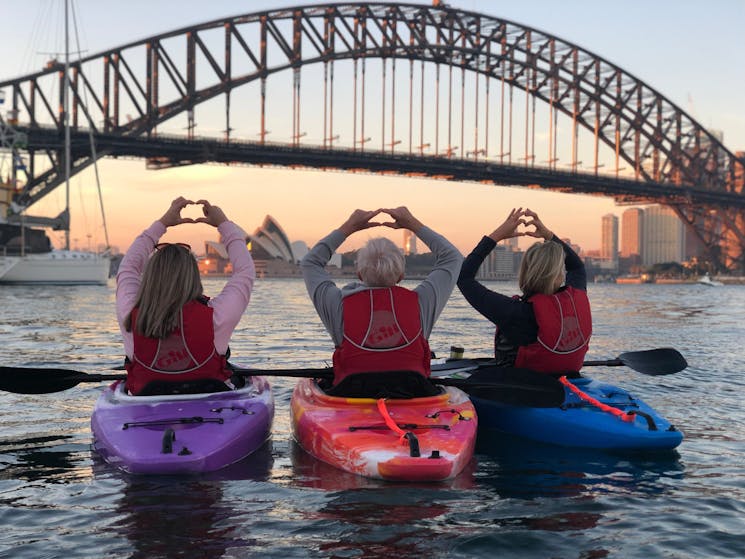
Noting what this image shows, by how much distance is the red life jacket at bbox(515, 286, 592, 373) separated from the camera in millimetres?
5289

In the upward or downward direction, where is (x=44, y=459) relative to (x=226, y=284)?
downward

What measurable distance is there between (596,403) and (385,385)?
4.75 feet

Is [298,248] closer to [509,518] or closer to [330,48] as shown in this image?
[330,48]

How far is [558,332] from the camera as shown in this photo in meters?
5.34

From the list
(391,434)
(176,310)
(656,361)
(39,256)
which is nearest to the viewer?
(391,434)

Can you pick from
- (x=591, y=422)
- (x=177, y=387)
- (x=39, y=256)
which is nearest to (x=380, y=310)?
(x=177, y=387)

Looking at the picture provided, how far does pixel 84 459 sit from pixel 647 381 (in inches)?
253

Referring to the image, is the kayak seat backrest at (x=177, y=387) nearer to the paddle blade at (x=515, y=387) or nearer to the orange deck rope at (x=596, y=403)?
the paddle blade at (x=515, y=387)

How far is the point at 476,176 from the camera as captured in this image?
53.9 metres

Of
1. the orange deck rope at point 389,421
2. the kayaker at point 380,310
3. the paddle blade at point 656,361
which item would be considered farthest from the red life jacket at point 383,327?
the paddle blade at point 656,361

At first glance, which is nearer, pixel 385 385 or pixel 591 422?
pixel 385 385

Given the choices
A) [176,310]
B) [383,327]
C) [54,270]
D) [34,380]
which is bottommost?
[54,270]

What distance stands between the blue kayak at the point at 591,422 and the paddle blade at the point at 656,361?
0.75 meters

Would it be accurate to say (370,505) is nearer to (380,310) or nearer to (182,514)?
(182,514)
